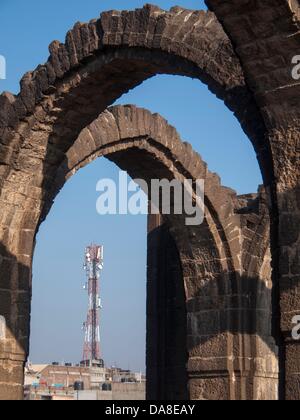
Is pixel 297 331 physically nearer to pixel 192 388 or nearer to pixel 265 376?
pixel 192 388

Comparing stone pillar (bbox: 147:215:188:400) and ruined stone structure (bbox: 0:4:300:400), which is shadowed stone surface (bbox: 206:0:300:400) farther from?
stone pillar (bbox: 147:215:188:400)

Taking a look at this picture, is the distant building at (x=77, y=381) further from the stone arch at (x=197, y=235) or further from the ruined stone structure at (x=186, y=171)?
the stone arch at (x=197, y=235)

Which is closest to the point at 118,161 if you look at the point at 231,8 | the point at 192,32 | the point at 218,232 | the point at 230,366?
the point at 218,232

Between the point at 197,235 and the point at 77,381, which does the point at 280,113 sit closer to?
the point at 197,235

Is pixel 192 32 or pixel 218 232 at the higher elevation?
pixel 192 32

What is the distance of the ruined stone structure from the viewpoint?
575cm

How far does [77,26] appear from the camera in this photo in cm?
858

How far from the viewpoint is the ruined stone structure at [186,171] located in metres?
5.75

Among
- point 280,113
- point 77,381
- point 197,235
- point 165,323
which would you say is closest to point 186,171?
point 197,235

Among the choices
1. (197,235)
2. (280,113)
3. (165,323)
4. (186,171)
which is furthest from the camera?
(165,323)

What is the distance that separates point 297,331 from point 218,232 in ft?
20.6

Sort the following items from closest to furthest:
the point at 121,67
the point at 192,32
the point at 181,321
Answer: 1. the point at 192,32
2. the point at 121,67
3. the point at 181,321

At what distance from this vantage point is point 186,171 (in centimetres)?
1162

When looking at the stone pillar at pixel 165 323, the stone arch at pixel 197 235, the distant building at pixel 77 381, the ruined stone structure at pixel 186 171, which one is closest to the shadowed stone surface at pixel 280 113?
the ruined stone structure at pixel 186 171
